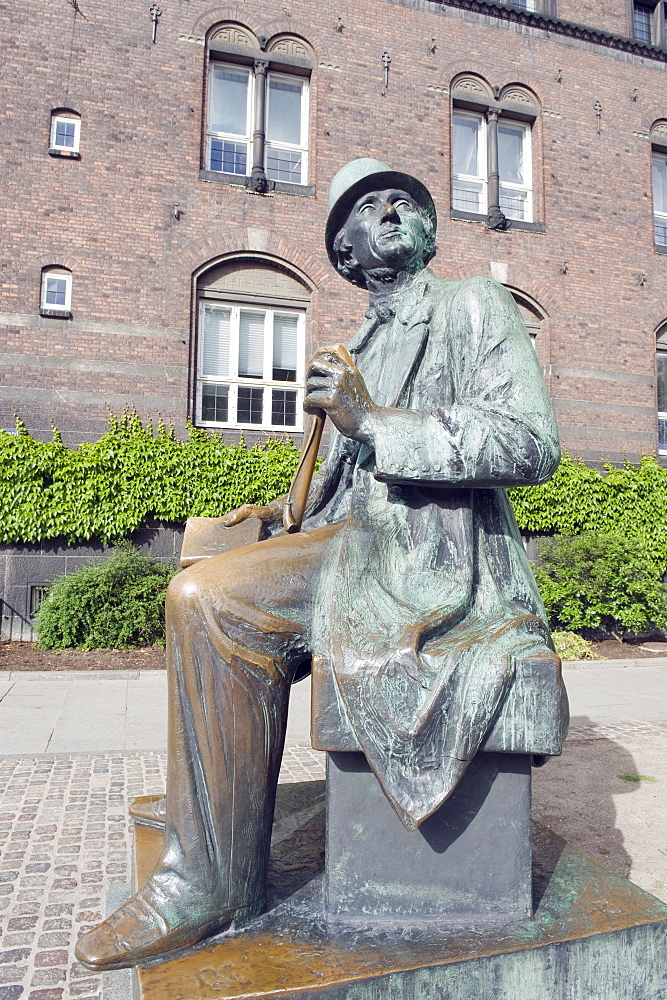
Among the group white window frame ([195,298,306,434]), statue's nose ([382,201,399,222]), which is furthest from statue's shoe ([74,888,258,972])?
white window frame ([195,298,306,434])

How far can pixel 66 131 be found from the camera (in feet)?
39.6

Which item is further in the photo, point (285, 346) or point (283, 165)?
point (283, 165)

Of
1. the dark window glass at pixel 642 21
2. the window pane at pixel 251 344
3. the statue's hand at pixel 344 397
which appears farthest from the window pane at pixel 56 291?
the dark window glass at pixel 642 21

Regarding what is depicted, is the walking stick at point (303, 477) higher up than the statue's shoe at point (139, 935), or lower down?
higher up

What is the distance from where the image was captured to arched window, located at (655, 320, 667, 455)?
1555cm

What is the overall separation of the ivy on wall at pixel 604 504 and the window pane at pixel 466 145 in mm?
6431

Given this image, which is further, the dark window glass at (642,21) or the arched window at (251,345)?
the dark window glass at (642,21)

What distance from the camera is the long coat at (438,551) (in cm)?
173

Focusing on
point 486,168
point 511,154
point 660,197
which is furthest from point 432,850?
point 660,197

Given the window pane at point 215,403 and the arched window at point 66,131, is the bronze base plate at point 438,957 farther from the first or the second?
the arched window at point 66,131

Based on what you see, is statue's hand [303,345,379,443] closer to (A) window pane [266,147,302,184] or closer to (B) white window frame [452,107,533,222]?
(A) window pane [266,147,302,184]

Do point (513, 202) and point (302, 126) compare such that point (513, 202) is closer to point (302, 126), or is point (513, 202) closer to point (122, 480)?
point (302, 126)

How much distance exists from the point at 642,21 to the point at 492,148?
5807 mm

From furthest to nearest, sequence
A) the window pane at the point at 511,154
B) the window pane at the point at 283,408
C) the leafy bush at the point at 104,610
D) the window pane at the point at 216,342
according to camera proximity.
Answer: the window pane at the point at 511,154 < the window pane at the point at 283,408 < the window pane at the point at 216,342 < the leafy bush at the point at 104,610
